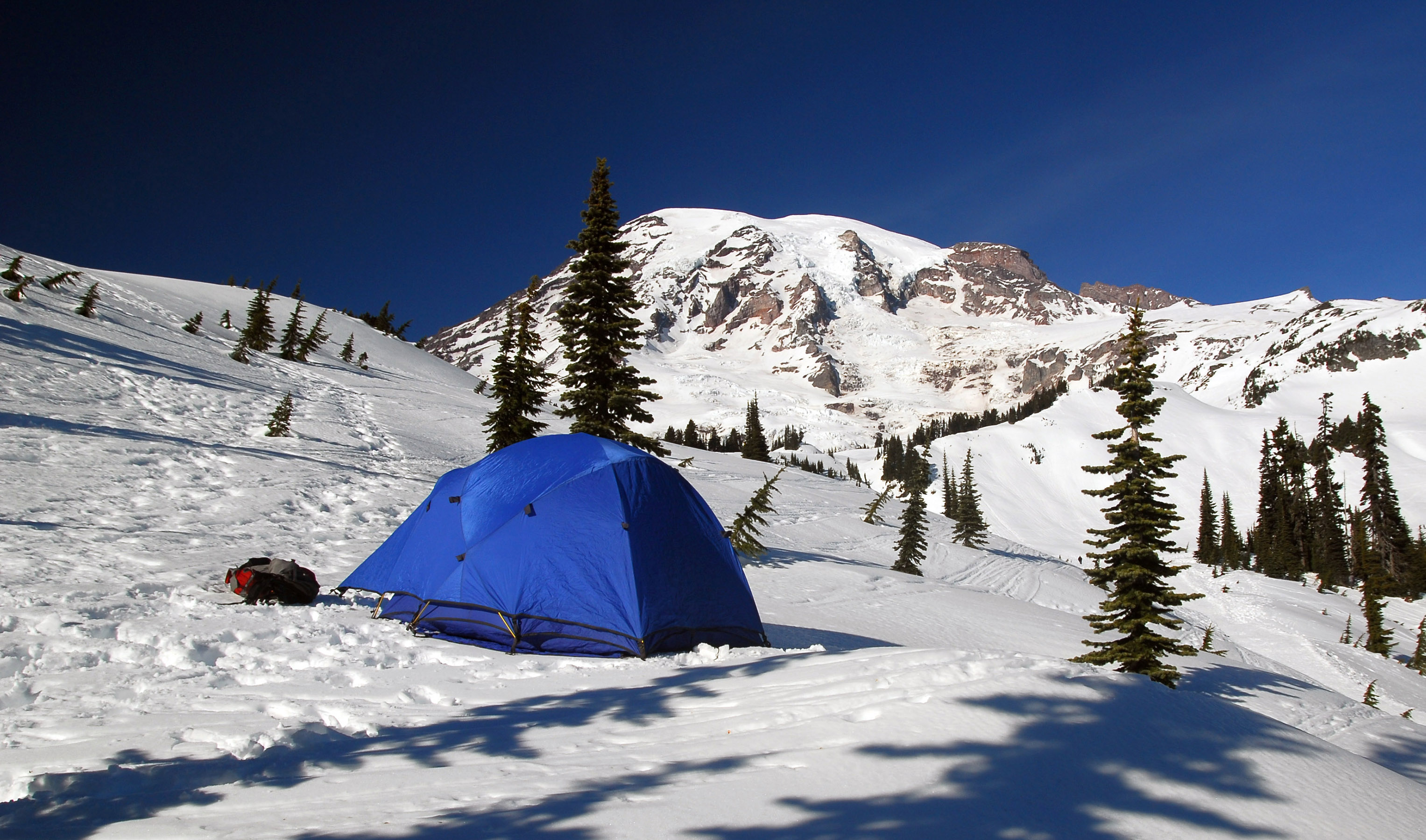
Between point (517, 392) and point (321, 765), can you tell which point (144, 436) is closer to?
point (517, 392)

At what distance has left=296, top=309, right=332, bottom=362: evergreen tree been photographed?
33.6 metres

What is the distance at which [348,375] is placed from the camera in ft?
108

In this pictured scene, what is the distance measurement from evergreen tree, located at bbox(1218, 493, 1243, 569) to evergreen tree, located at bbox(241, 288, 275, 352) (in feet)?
257

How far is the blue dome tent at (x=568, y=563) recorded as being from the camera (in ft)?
23.2

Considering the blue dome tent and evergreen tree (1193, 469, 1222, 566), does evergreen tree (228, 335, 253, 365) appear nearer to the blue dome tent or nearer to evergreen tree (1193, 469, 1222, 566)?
the blue dome tent

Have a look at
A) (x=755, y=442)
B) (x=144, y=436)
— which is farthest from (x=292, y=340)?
(x=755, y=442)

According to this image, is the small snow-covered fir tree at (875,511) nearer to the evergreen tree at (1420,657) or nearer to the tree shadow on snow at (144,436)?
the tree shadow on snow at (144,436)

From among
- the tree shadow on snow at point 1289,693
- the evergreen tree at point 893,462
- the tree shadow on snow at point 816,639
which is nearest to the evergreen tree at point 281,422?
the tree shadow on snow at point 816,639

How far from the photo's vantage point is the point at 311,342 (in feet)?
119

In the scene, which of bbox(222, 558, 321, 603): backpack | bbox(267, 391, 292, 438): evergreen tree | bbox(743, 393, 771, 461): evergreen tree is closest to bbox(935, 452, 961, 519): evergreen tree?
bbox(743, 393, 771, 461): evergreen tree

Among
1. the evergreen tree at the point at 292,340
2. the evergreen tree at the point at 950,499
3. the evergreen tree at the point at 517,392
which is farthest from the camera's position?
the evergreen tree at the point at 950,499

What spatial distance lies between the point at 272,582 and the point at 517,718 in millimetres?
4881

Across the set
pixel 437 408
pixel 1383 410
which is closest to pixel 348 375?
pixel 437 408

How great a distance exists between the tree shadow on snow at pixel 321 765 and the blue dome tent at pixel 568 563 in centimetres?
186
